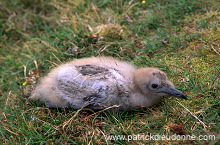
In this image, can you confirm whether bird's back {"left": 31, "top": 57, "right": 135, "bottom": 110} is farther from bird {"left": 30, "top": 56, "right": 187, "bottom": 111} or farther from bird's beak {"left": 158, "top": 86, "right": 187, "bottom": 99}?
bird's beak {"left": 158, "top": 86, "right": 187, "bottom": 99}

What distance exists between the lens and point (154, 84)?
2.81m

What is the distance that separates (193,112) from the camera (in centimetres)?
269

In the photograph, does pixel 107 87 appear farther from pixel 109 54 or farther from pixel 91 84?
pixel 109 54

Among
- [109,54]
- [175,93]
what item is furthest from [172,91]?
[109,54]

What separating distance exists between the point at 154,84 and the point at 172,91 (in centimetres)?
20

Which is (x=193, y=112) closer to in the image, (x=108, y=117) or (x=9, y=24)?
(x=108, y=117)

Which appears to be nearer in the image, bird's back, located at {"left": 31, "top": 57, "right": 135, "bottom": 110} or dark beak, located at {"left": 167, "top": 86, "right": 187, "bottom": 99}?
dark beak, located at {"left": 167, "top": 86, "right": 187, "bottom": 99}

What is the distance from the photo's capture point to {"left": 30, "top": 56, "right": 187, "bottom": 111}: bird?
2.82 meters

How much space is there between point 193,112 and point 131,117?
653mm

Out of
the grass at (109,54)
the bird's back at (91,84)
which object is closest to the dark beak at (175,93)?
the grass at (109,54)

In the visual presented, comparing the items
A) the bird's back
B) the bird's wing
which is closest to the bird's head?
the bird's back

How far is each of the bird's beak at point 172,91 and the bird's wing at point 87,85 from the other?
491 millimetres

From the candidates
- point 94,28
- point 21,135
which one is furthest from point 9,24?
point 21,135

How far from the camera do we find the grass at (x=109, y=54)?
2688 millimetres
